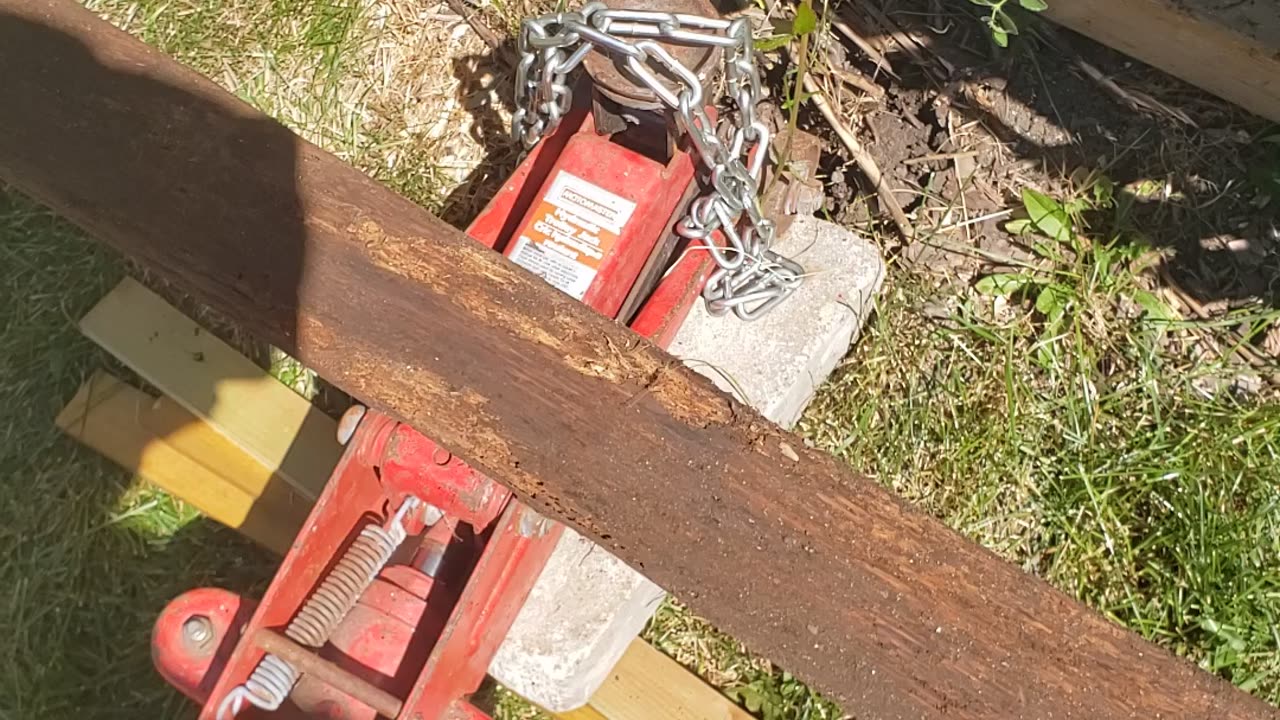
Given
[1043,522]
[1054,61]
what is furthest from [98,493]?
[1054,61]

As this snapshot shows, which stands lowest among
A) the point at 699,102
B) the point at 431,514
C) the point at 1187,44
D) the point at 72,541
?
the point at 72,541

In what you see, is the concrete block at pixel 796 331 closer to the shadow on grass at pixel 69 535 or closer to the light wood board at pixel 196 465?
the light wood board at pixel 196 465

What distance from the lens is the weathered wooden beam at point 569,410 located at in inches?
49.5

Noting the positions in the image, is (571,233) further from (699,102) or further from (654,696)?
(654,696)

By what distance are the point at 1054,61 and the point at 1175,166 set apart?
39 cm

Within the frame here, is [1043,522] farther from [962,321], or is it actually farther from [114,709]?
[114,709]

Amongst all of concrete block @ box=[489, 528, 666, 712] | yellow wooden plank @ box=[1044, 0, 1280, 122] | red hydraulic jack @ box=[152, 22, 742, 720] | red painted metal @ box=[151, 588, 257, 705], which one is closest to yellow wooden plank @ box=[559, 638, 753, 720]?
concrete block @ box=[489, 528, 666, 712]

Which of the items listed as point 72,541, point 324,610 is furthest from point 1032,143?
point 72,541

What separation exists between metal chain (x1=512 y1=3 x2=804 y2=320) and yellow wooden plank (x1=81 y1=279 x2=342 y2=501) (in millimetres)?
1022

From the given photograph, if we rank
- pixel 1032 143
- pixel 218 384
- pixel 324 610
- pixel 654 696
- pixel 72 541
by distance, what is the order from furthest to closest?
pixel 72 541
pixel 218 384
pixel 1032 143
pixel 654 696
pixel 324 610

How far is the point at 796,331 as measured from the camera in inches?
94.0

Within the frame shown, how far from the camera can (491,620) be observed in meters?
1.93

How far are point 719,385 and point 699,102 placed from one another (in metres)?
0.88

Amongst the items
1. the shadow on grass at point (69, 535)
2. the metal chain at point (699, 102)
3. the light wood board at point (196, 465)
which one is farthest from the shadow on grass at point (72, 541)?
the metal chain at point (699, 102)
